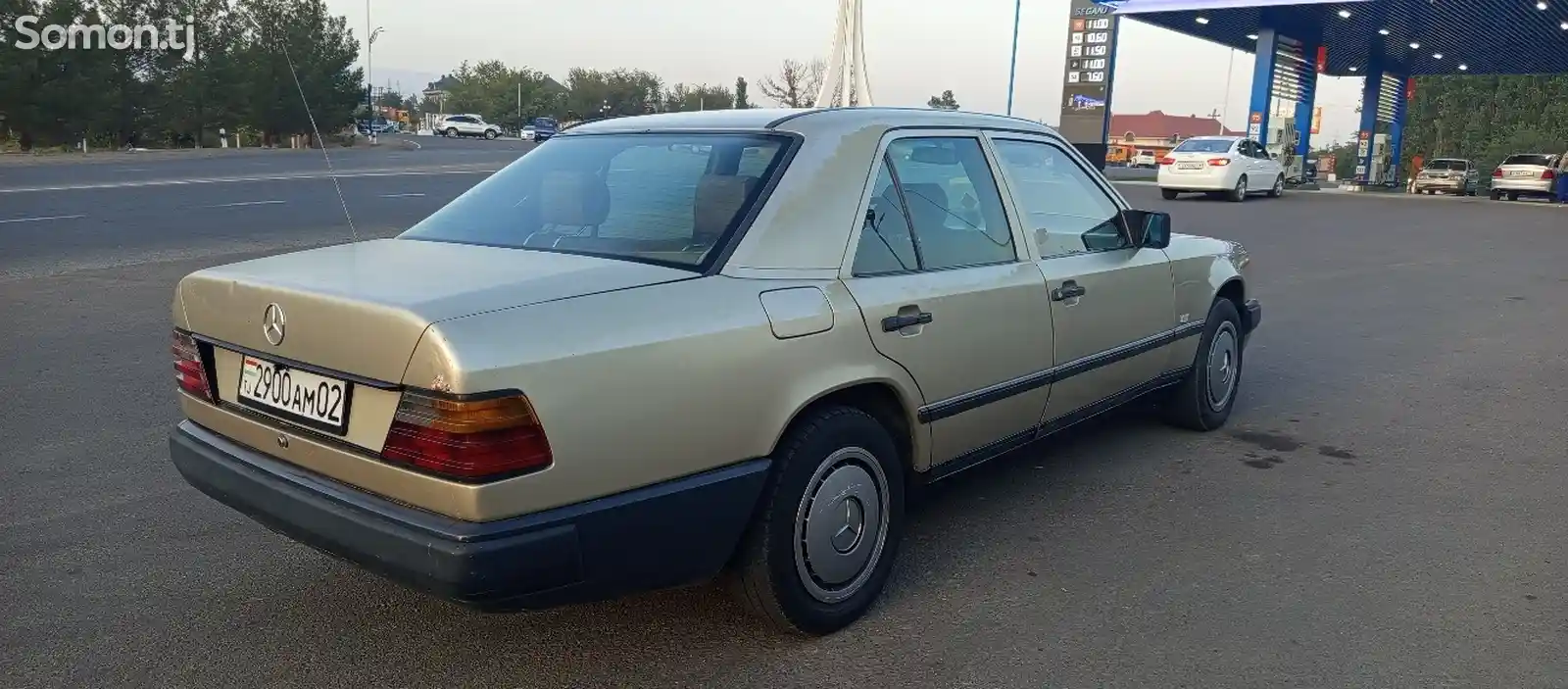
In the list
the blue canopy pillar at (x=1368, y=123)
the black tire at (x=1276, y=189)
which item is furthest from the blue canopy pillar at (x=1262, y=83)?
the blue canopy pillar at (x=1368, y=123)

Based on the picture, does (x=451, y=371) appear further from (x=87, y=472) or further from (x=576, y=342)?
(x=87, y=472)

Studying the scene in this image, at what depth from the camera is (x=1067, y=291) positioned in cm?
395

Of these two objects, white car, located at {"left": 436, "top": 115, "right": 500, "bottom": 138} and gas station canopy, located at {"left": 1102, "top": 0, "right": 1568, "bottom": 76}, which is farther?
white car, located at {"left": 436, "top": 115, "right": 500, "bottom": 138}

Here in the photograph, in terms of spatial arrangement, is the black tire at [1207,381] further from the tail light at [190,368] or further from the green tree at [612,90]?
the green tree at [612,90]

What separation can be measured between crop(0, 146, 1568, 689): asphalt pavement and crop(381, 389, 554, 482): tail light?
0.76 metres

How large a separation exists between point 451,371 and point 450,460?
0.21 metres

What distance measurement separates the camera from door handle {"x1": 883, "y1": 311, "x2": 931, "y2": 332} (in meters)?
3.14

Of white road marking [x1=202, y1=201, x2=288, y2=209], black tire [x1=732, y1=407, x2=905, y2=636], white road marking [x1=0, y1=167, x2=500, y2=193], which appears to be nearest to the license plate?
black tire [x1=732, y1=407, x2=905, y2=636]

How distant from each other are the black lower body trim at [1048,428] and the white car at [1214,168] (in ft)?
70.8

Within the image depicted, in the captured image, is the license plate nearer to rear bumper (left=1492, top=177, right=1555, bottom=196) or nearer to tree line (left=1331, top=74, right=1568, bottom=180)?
rear bumper (left=1492, top=177, right=1555, bottom=196)

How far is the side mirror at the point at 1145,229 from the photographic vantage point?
443cm

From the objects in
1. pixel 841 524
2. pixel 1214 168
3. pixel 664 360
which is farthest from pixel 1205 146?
pixel 664 360
